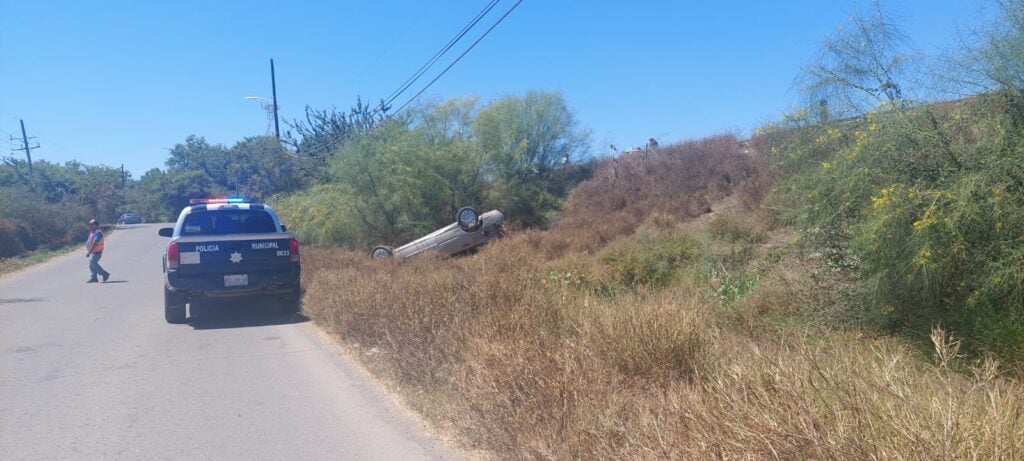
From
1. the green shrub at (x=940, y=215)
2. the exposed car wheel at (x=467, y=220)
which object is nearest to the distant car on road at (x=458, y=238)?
the exposed car wheel at (x=467, y=220)

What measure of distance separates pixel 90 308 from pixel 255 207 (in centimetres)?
441

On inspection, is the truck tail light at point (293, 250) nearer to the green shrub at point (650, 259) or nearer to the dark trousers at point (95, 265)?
the green shrub at point (650, 259)

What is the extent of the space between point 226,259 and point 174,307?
141 centimetres

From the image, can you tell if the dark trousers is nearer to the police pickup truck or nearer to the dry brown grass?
the police pickup truck

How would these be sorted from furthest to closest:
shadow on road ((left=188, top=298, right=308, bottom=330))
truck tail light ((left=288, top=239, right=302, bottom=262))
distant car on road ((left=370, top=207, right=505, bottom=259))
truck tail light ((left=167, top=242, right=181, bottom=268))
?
distant car on road ((left=370, top=207, right=505, bottom=259)) < truck tail light ((left=288, top=239, right=302, bottom=262)) < shadow on road ((left=188, top=298, right=308, bottom=330)) < truck tail light ((left=167, top=242, right=181, bottom=268))

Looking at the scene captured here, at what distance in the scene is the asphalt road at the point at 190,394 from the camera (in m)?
5.68

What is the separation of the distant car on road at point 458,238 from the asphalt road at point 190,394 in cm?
624

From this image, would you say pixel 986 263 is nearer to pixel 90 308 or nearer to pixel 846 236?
pixel 846 236

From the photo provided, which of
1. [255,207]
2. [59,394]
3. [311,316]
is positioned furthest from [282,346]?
[255,207]

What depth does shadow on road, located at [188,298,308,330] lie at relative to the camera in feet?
38.1

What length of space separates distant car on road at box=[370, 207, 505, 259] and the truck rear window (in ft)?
20.2

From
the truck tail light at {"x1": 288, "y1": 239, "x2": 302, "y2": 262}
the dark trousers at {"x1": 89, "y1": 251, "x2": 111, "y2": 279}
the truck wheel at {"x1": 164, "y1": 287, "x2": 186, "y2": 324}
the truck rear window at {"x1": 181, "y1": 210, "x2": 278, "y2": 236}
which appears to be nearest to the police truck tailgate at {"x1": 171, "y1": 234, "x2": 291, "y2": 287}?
the truck tail light at {"x1": 288, "y1": 239, "x2": 302, "y2": 262}

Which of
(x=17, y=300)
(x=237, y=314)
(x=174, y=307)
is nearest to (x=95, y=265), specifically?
(x=17, y=300)

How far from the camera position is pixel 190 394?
7.23 meters
